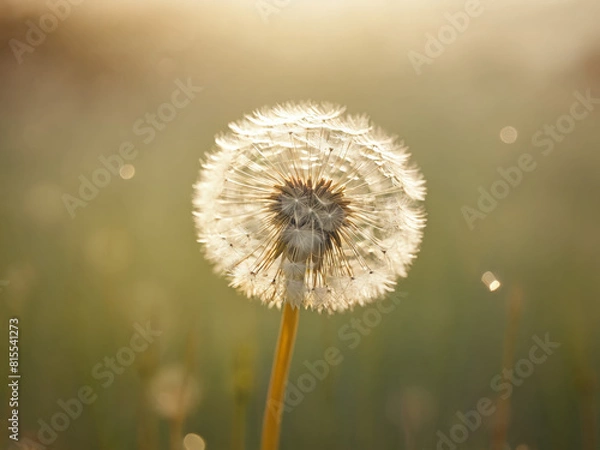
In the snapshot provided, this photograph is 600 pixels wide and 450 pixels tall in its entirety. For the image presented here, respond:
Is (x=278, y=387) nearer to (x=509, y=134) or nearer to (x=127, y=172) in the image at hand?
(x=127, y=172)

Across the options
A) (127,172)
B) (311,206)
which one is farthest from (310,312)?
(311,206)

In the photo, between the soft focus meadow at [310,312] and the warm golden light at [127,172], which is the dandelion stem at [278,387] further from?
the warm golden light at [127,172]

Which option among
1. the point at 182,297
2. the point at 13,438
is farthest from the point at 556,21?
the point at 13,438

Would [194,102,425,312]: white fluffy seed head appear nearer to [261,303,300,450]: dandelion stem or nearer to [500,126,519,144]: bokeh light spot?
[261,303,300,450]: dandelion stem

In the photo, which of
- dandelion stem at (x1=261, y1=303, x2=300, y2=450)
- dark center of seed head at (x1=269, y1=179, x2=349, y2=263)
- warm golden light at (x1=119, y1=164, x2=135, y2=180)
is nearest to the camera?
dandelion stem at (x1=261, y1=303, x2=300, y2=450)

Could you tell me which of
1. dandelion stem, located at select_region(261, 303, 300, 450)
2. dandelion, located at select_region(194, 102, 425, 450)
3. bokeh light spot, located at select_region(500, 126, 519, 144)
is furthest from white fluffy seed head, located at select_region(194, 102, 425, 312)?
bokeh light spot, located at select_region(500, 126, 519, 144)

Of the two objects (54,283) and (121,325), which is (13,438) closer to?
(121,325)
